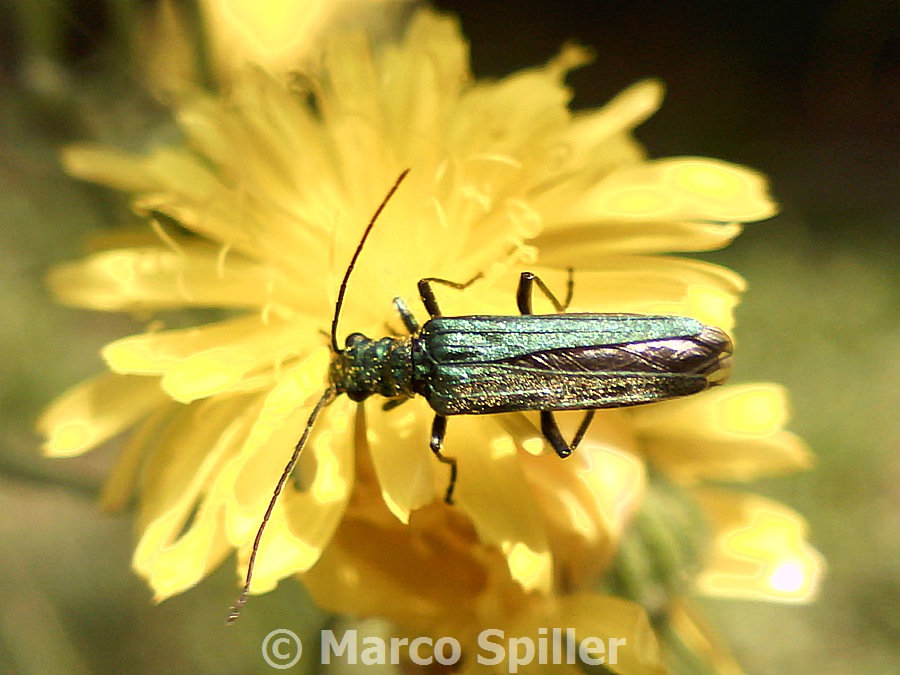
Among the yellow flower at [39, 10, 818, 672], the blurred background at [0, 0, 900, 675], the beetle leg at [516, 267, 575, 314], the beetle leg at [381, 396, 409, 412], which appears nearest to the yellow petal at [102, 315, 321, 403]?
the yellow flower at [39, 10, 818, 672]

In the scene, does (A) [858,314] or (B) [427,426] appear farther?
(A) [858,314]

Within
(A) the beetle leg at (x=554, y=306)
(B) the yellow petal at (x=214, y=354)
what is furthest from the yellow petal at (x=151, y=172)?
(A) the beetle leg at (x=554, y=306)

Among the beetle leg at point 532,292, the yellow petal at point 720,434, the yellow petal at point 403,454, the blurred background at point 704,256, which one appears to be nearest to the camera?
the yellow petal at point 403,454

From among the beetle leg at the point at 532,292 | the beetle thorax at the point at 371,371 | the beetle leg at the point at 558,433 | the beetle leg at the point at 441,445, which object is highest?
the beetle leg at the point at 532,292

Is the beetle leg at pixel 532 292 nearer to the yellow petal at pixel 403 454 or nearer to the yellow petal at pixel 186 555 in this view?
the yellow petal at pixel 403 454

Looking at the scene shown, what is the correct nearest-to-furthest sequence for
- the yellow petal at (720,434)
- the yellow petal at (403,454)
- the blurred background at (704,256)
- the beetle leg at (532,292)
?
the yellow petal at (403,454) < the beetle leg at (532,292) < the yellow petal at (720,434) < the blurred background at (704,256)

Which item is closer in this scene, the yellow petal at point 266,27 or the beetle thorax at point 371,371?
the beetle thorax at point 371,371

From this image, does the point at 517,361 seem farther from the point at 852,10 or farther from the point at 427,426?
the point at 852,10

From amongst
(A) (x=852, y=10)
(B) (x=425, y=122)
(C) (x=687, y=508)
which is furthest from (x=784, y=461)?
(A) (x=852, y=10)
